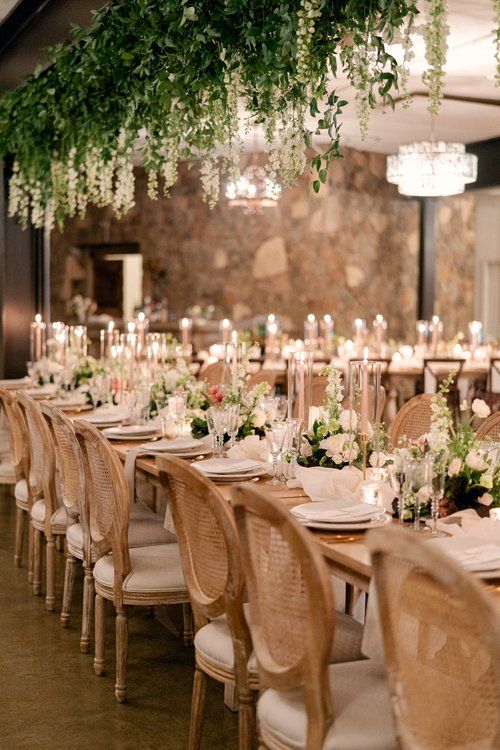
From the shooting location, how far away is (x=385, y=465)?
335 cm

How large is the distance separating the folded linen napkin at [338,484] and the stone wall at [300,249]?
9.75 metres

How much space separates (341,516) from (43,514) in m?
2.33

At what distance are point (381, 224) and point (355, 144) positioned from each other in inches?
50.4

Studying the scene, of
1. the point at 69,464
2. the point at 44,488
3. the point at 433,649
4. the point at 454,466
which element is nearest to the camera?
the point at 433,649

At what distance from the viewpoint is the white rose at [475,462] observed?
285 cm

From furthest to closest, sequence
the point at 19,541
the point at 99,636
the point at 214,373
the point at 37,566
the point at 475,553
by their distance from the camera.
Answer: the point at 214,373, the point at 19,541, the point at 37,566, the point at 99,636, the point at 475,553

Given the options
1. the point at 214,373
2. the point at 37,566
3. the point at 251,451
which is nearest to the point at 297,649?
the point at 251,451

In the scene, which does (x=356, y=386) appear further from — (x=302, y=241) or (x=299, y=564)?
(x=302, y=241)

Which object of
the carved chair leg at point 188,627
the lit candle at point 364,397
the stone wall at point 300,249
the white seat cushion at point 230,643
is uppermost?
the stone wall at point 300,249

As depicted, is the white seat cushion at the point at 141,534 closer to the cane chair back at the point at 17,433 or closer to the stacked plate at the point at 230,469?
the stacked plate at the point at 230,469

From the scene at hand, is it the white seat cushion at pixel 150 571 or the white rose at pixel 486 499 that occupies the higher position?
the white rose at pixel 486 499

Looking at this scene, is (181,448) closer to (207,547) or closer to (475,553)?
(207,547)

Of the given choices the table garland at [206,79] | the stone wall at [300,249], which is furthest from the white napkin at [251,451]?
the stone wall at [300,249]

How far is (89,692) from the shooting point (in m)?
3.56
